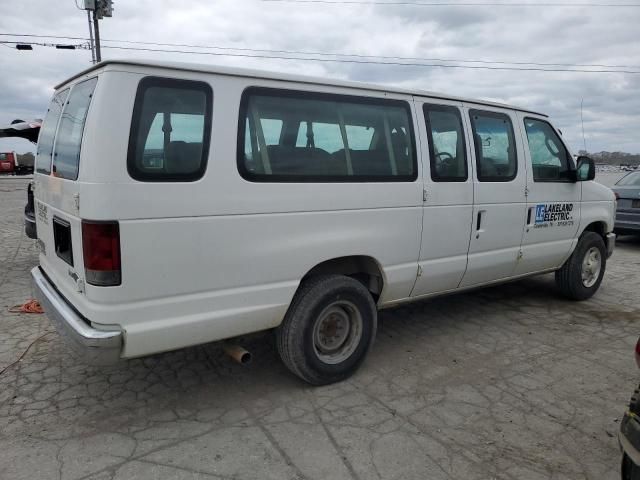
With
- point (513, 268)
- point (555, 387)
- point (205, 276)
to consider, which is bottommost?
point (555, 387)

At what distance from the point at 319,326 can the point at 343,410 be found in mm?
602

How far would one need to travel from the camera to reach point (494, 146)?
4629 millimetres

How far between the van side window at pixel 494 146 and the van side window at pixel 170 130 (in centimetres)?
256

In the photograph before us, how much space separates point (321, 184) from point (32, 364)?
2.76 meters

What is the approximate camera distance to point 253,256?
3.14m

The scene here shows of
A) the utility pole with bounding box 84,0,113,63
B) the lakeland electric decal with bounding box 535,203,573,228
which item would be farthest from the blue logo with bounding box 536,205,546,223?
the utility pole with bounding box 84,0,113,63

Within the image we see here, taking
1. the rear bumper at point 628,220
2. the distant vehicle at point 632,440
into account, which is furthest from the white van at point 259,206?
the rear bumper at point 628,220

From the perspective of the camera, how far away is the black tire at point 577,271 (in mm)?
5691

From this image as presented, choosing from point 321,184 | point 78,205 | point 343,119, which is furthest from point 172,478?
point 343,119

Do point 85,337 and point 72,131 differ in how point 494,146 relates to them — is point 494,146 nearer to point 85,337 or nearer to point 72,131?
point 72,131

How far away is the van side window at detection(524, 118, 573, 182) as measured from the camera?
5.03 m

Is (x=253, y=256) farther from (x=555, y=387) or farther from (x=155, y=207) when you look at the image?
(x=555, y=387)

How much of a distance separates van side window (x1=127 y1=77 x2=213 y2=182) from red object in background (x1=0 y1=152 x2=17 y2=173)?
39537 mm

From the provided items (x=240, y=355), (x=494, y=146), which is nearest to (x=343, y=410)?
(x=240, y=355)
